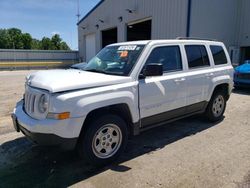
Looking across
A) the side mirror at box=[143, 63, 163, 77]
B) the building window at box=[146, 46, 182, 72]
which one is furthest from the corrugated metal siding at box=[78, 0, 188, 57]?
the side mirror at box=[143, 63, 163, 77]

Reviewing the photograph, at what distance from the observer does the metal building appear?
13070 millimetres

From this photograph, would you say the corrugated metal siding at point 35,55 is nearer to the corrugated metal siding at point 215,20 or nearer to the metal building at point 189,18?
the metal building at point 189,18

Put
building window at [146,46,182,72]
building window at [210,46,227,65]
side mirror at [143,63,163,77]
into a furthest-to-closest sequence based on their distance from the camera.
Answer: building window at [210,46,227,65] < building window at [146,46,182,72] < side mirror at [143,63,163,77]

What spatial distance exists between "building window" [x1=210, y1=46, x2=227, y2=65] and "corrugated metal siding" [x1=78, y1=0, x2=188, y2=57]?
778 centimetres

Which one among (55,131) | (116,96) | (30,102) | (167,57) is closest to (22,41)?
(167,57)

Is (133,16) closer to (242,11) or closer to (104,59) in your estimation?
(242,11)

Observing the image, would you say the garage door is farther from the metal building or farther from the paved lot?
the paved lot

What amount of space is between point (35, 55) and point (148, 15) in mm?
19670

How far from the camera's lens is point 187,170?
11.3 ft

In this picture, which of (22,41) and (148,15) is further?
(22,41)

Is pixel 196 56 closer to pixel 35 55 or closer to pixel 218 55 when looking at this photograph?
pixel 218 55

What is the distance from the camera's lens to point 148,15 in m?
15.7

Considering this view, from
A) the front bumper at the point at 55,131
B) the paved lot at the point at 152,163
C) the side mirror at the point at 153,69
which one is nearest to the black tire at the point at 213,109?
the paved lot at the point at 152,163

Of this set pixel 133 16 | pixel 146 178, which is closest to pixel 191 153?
pixel 146 178
